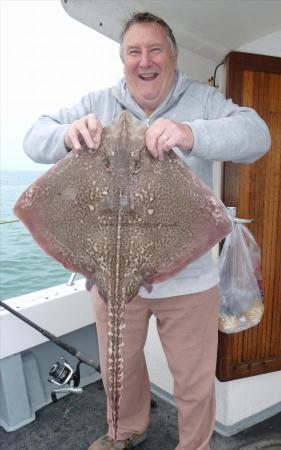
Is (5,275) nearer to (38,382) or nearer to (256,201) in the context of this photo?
(38,382)

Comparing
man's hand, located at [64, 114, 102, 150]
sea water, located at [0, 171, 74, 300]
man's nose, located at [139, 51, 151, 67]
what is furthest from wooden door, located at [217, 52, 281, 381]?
sea water, located at [0, 171, 74, 300]

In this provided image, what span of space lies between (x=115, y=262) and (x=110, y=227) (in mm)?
147

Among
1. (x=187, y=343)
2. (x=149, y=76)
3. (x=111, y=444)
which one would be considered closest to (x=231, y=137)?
(x=149, y=76)

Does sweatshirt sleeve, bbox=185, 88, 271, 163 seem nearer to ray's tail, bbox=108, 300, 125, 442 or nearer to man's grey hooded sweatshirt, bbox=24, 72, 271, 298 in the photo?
man's grey hooded sweatshirt, bbox=24, 72, 271, 298

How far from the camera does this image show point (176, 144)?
1.50 m

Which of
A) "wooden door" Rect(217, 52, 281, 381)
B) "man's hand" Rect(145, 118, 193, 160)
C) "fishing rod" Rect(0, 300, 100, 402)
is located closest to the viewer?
"man's hand" Rect(145, 118, 193, 160)

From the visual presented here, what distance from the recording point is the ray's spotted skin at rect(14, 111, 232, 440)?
1521 millimetres

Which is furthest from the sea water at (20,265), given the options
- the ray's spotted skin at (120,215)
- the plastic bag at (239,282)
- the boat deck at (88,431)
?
the ray's spotted skin at (120,215)

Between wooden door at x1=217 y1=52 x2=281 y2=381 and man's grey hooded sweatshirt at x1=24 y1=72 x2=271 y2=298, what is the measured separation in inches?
20.7

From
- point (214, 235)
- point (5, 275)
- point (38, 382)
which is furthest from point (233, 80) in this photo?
point (5, 275)

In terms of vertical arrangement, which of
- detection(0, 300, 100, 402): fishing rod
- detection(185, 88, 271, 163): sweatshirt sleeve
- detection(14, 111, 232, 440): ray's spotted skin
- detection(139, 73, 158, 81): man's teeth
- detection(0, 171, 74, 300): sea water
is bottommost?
detection(0, 171, 74, 300): sea water

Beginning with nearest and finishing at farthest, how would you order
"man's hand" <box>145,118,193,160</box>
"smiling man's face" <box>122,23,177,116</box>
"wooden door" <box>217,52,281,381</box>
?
"man's hand" <box>145,118,193,160</box>, "smiling man's face" <box>122,23,177,116</box>, "wooden door" <box>217,52,281,381</box>

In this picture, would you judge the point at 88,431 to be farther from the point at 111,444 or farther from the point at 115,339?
the point at 115,339

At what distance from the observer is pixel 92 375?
355 cm
